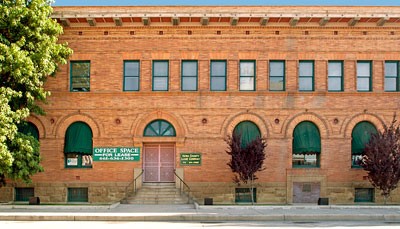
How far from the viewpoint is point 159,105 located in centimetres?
3025

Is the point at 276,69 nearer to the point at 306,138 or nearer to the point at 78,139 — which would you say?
the point at 306,138

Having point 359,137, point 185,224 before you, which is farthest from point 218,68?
point 185,224

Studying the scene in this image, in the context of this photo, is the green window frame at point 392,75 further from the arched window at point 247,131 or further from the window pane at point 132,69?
the window pane at point 132,69

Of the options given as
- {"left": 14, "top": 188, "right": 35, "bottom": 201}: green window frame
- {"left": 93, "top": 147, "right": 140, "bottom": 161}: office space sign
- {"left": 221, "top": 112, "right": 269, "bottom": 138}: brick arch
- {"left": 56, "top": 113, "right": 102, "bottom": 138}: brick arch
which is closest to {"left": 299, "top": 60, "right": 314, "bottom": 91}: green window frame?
{"left": 221, "top": 112, "right": 269, "bottom": 138}: brick arch

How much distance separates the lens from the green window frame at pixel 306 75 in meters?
30.7

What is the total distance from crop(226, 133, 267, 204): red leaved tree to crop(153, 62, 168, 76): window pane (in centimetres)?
556

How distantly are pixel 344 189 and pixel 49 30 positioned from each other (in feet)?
59.0

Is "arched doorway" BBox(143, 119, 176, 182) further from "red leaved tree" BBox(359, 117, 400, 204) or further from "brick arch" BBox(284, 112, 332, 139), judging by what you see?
"red leaved tree" BBox(359, 117, 400, 204)

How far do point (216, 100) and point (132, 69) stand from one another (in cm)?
510

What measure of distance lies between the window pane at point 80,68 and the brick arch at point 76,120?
2.36 meters

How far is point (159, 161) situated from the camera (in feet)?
101

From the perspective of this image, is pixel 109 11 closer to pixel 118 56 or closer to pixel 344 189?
pixel 118 56

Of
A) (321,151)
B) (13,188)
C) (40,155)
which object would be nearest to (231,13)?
(321,151)

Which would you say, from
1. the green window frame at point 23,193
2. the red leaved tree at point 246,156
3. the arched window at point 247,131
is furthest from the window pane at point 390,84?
the green window frame at point 23,193
